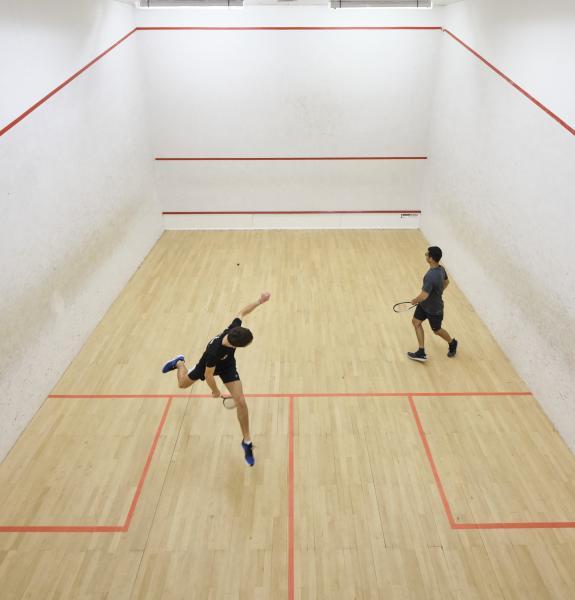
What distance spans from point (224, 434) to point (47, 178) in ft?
7.38

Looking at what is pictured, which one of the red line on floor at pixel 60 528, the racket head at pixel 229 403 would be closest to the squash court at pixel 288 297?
the red line on floor at pixel 60 528

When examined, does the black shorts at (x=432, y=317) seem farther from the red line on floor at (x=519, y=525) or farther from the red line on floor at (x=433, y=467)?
the red line on floor at (x=519, y=525)

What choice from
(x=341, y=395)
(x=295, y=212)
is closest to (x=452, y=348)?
(x=341, y=395)

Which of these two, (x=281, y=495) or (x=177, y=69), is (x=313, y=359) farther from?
(x=177, y=69)

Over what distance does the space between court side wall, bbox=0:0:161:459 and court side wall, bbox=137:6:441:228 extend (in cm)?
72

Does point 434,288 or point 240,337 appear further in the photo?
point 434,288

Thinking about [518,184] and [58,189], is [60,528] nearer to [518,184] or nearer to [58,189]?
[58,189]

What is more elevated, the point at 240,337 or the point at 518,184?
the point at 518,184

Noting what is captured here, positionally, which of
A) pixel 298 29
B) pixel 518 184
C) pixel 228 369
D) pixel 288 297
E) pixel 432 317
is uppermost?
pixel 298 29

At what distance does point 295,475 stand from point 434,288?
1663mm

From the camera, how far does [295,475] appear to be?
9.55 feet

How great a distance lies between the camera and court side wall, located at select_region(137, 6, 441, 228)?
5.67 metres

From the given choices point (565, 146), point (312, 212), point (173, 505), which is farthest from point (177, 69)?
point (173, 505)

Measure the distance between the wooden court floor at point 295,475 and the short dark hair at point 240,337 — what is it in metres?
0.82
